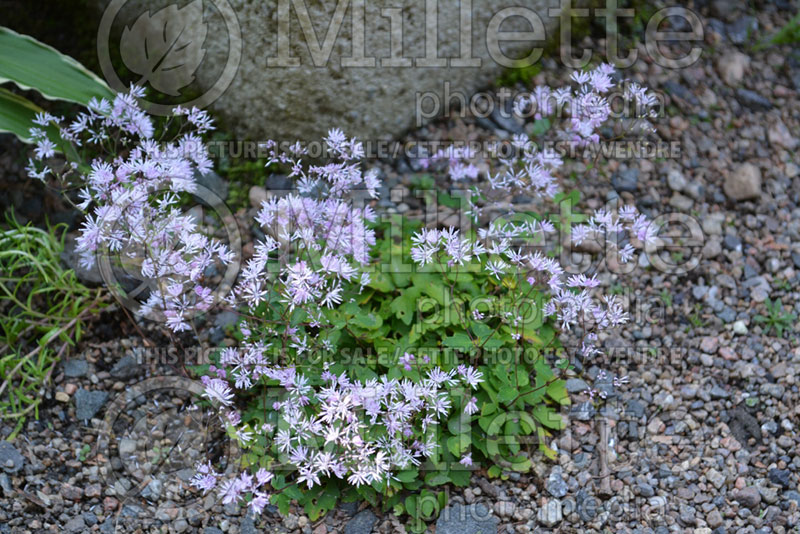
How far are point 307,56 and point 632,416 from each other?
6.30 ft

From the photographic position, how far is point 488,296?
2682 millimetres

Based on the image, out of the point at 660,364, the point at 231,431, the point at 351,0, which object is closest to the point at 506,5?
the point at 351,0

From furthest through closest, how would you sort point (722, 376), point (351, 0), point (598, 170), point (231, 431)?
point (598, 170) → point (351, 0) → point (722, 376) → point (231, 431)

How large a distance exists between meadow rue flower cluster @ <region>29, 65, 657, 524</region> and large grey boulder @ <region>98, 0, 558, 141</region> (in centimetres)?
64

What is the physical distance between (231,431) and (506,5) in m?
2.27

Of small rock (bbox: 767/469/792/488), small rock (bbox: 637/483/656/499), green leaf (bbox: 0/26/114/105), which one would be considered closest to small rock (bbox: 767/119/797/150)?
small rock (bbox: 767/469/792/488)

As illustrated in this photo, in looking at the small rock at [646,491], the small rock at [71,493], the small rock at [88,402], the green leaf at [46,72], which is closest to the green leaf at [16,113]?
the green leaf at [46,72]

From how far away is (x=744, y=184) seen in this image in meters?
3.48

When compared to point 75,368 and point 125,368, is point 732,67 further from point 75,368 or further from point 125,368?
point 75,368

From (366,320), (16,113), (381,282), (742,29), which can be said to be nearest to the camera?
(366,320)

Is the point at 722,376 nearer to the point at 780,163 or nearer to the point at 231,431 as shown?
the point at 780,163

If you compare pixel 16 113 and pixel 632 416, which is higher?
pixel 16 113

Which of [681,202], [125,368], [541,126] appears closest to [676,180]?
[681,202]

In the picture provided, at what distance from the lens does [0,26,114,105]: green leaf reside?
2941 millimetres
